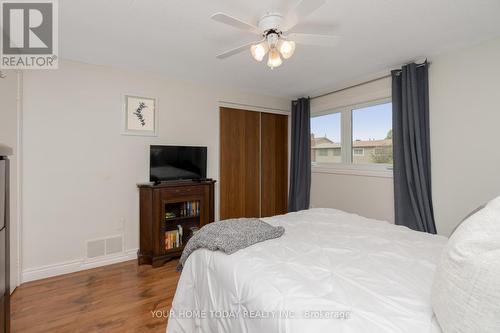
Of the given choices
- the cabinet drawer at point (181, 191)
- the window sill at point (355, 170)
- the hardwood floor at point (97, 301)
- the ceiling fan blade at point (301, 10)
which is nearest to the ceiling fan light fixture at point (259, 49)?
the ceiling fan blade at point (301, 10)

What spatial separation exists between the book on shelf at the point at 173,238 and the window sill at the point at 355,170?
2.38 metres

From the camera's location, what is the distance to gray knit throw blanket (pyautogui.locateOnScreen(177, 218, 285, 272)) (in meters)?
1.43

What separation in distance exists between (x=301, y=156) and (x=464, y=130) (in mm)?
2141

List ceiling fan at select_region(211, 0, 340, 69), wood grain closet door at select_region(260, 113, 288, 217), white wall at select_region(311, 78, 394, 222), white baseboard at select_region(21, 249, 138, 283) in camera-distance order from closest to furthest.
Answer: ceiling fan at select_region(211, 0, 340, 69), white baseboard at select_region(21, 249, 138, 283), white wall at select_region(311, 78, 394, 222), wood grain closet door at select_region(260, 113, 288, 217)

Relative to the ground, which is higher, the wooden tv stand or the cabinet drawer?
the cabinet drawer

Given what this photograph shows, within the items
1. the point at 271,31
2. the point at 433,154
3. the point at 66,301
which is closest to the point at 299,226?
the point at 271,31

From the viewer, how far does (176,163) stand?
123 inches

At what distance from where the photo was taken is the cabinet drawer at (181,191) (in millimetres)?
2895

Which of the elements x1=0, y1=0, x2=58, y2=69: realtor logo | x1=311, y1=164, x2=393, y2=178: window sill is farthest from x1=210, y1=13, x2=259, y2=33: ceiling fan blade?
x1=311, y1=164, x2=393, y2=178: window sill

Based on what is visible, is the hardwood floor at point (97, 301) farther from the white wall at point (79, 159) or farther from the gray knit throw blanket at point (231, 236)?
the gray knit throw blanket at point (231, 236)

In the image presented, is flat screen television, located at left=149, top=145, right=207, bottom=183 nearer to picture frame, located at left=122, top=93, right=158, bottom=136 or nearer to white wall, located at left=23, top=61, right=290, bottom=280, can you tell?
white wall, located at left=23, top=61, right=290, bottom=280

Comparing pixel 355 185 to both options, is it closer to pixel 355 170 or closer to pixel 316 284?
pixel 355 170

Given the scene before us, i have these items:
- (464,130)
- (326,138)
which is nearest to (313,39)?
(464,130)

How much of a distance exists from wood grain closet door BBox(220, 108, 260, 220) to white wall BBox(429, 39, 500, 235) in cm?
245
